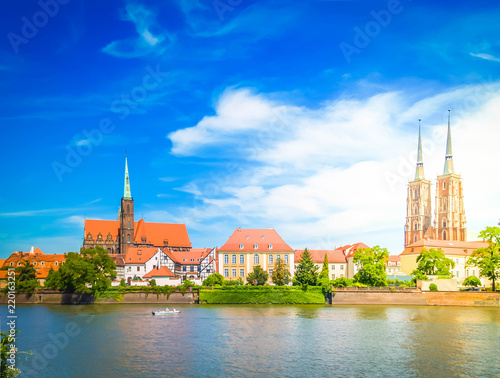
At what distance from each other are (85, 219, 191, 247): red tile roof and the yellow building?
76.9ft

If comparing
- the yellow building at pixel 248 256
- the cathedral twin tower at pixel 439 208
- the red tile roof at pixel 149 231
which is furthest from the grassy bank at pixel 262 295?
the cathedral twin tower at pixel 439 208

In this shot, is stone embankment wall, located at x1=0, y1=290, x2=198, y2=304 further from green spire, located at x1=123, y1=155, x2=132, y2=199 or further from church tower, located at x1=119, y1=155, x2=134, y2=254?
green spire, located at x1=123, y1=155, x2=132, y2=199

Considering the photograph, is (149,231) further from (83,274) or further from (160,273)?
(83,274)

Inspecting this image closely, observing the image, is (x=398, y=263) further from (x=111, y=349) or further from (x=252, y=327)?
(x=111, y=349)

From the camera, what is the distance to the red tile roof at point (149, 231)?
110062 millimetres

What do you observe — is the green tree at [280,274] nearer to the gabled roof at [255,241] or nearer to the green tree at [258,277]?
the green tree at [258,277]

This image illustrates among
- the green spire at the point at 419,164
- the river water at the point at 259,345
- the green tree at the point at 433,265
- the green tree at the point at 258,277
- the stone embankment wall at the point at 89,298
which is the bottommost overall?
the stone embankment wall at the point at 89,298

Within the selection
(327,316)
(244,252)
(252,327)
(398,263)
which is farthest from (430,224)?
(252,327)

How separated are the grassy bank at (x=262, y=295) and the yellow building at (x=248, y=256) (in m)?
16.8

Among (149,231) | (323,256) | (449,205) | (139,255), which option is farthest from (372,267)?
(449,205)

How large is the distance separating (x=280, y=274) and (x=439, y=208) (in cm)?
10992

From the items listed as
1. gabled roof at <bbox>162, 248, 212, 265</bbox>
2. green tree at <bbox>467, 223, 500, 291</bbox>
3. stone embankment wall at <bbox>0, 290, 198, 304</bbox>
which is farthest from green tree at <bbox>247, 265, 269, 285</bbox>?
→ green tree at <bbox>467, 223, 500, 291</bbox>

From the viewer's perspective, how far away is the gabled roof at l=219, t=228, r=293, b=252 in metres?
90.9

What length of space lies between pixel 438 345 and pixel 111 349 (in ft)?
75.9
